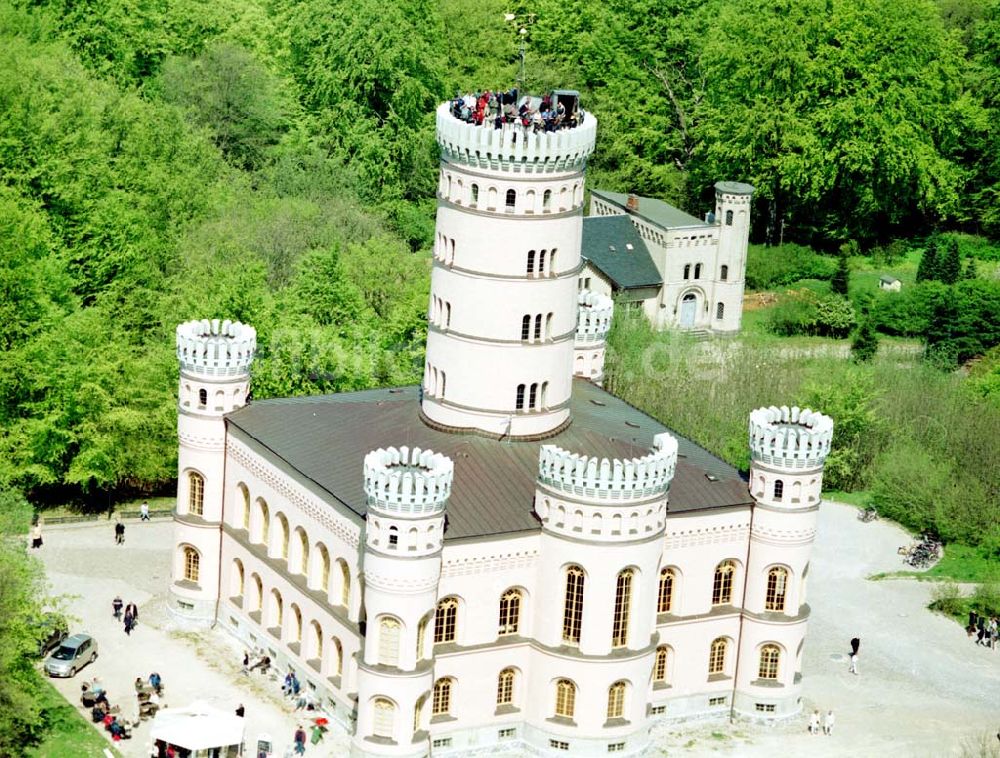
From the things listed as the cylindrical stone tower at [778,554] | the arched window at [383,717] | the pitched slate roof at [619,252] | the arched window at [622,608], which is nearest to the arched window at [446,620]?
the arched window at [383,717]

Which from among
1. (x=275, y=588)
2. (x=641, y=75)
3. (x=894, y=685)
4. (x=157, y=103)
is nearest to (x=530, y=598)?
(x=275, y=588)

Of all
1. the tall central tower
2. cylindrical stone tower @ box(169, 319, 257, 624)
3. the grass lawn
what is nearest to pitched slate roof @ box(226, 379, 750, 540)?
cylindrical stone tower @ box(169, 319, 257, 624)

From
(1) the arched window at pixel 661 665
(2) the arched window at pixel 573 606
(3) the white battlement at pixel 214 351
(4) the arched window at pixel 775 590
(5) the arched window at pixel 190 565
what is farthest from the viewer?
(5) the arched window at pixel 190 565

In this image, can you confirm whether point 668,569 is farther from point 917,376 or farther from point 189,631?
point 917,376

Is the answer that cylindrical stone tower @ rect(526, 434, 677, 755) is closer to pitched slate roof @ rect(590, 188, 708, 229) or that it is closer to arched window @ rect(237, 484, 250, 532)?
arched window @ rect(237, 484, 250, 532)

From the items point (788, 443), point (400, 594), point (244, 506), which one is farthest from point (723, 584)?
point (244, 506)

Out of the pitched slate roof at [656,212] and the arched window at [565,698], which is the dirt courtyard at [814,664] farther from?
the pitched slate roof at [656,212]
